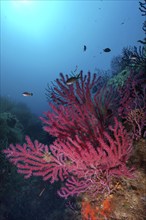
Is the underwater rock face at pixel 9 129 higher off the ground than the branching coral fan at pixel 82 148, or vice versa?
the underwater rock face at pixel 9 129

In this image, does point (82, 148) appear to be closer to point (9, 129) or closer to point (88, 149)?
point (88, 149)

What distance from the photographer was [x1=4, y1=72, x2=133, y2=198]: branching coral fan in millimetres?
2381

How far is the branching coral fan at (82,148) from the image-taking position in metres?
2.38

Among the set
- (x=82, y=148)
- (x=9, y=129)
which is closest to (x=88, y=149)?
(x=82, y=148)

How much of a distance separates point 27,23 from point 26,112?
97.1 metres

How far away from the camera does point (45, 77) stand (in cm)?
14975

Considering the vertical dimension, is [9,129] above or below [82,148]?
above

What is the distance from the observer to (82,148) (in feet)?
8.43

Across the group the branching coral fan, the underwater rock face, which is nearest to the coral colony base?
the branching coral fan

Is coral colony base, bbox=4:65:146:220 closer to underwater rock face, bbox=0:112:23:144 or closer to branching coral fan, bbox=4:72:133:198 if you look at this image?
branching coral fan, bbox=4:72:133:198

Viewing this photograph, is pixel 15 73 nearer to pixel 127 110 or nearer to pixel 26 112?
pixel 26 112

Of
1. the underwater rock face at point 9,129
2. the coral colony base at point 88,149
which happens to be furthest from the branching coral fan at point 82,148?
the underwater rock face at point 9,129

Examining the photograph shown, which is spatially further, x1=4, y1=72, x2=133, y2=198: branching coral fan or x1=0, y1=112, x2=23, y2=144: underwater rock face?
x1=0, y1=112, x2=23, y2=144: underwater rock face

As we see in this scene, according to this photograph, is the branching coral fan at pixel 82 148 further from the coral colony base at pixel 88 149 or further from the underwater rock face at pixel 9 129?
the underwater rock face at pixel 9 129
